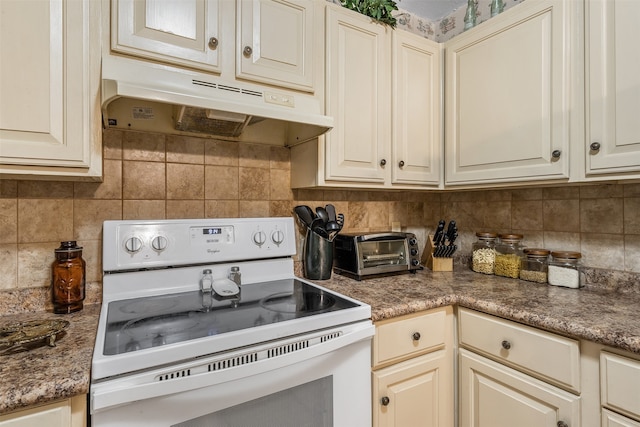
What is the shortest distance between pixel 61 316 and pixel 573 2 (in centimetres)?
215

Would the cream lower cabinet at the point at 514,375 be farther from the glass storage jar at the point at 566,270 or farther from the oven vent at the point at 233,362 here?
the oven vent at the point at 233,362

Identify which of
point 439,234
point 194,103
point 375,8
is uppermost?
point 375,8

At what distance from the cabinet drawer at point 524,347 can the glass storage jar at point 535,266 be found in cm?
47

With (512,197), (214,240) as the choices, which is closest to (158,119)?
(214,240)

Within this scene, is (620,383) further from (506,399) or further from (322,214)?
(322,214)

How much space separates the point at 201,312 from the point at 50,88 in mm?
777

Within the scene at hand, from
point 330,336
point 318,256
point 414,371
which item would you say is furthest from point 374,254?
point 330,336

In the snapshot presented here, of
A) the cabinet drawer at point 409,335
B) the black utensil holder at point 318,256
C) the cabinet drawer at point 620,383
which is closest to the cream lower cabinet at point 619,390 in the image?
the cabinet drawer at point 620,383

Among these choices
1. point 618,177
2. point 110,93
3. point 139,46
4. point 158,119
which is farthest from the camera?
point 158,119

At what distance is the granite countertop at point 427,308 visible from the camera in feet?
2.18

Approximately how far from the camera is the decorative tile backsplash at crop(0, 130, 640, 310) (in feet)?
3.68

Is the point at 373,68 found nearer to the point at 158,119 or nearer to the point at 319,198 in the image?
the point at 319,198

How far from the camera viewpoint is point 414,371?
47.8 inches

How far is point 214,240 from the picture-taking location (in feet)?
4.38
